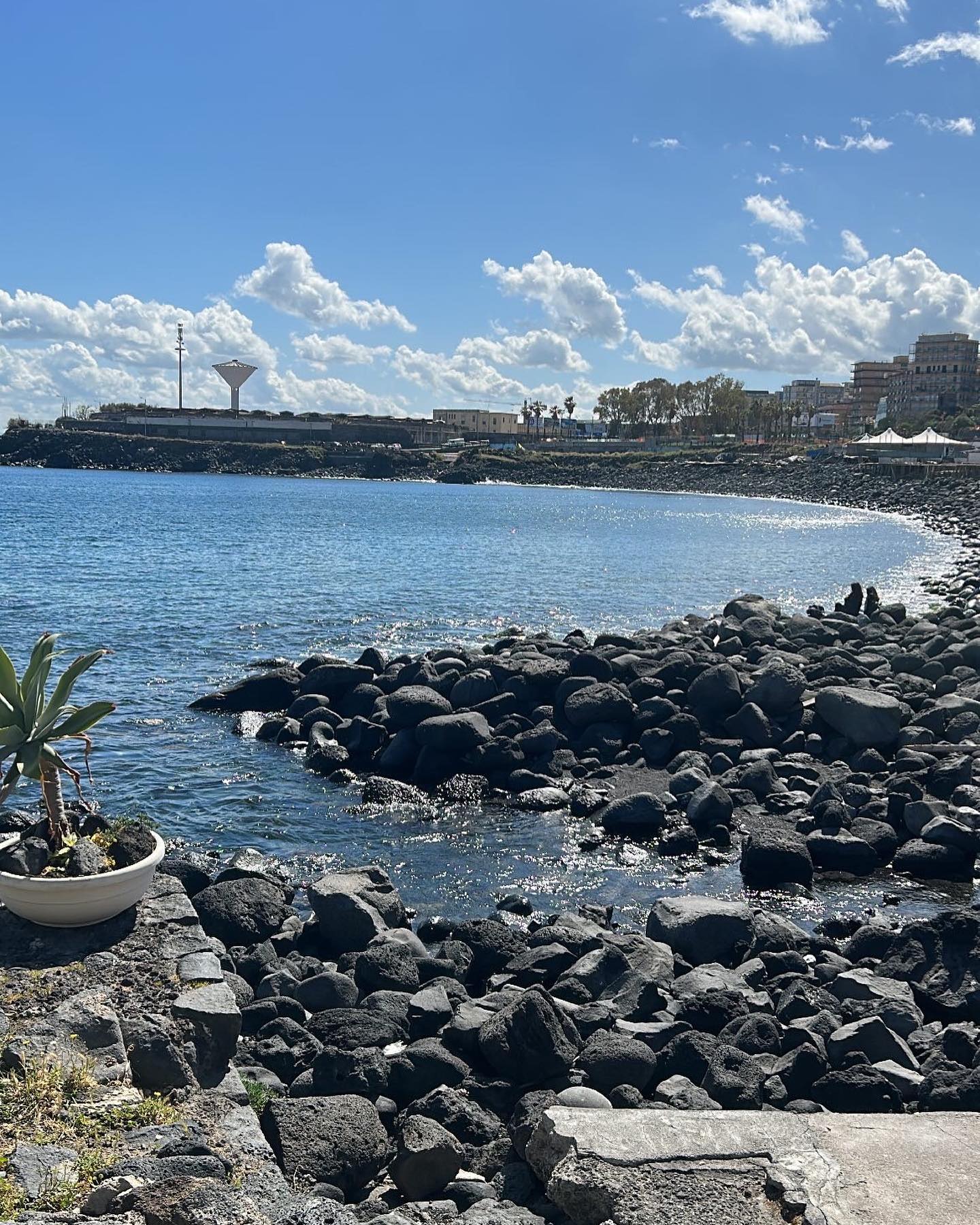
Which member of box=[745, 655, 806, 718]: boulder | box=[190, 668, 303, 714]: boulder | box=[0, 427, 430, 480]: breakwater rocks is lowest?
box=[190, 668, 303, 714]: boulder

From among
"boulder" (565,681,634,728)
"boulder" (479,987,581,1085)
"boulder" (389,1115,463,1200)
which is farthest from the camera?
"boulder" (565,681,634,728)

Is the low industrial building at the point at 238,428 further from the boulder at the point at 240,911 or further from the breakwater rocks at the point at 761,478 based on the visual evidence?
the boulder at the point at 240,911

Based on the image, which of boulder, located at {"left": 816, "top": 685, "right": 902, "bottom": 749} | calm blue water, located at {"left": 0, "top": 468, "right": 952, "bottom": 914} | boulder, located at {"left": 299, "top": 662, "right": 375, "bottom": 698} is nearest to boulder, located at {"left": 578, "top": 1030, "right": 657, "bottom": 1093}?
calm blue water, located at {"left": 0, "top": 468, "right": 952, "bottom": 914}

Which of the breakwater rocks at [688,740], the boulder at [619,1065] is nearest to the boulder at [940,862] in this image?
the breakwater rocks at [688,740]

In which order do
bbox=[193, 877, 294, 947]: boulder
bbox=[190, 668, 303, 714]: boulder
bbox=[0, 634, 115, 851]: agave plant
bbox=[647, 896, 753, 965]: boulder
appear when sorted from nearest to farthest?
bbox=[0, 634, 115, 851]: agave plant, bbox=[193, 877, 294, 947]: boulder, bbox=[647, 896, 753, 965]: boulder, bbox=[190, 668, 303, 714]: boulder

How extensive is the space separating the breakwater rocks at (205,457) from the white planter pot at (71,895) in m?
174

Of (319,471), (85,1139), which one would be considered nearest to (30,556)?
(85,1139)

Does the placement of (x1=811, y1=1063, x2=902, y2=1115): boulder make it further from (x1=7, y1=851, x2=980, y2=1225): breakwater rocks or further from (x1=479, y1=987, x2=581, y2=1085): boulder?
(x1=479, y1=987, x2=581, y2=1085): boulder

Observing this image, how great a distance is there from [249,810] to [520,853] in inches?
167

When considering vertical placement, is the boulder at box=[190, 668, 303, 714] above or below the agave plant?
below

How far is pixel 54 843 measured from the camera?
7668mm

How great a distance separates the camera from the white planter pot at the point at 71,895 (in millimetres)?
7141

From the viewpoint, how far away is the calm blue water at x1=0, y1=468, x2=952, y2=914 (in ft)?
48.4

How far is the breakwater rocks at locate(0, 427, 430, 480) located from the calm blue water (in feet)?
227
